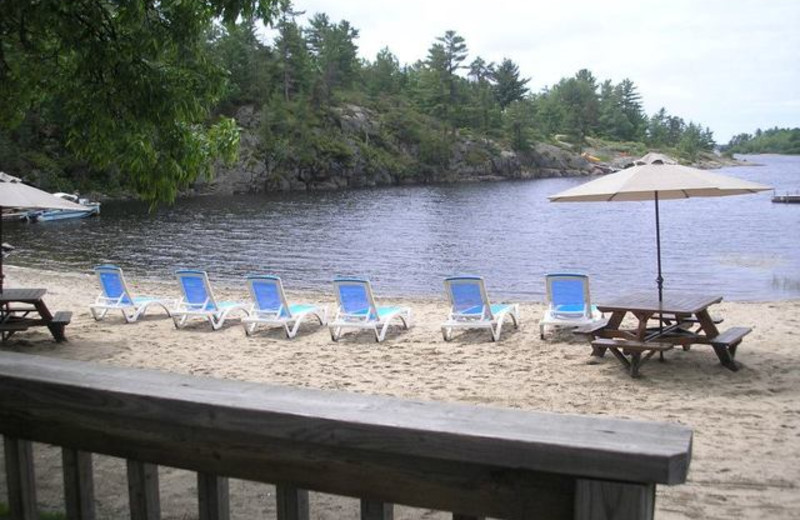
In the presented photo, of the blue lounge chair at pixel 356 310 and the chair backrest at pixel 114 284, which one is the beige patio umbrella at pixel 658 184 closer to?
the blue lounge chair at pixel 356 310

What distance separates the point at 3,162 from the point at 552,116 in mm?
101163

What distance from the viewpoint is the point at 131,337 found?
12258mm

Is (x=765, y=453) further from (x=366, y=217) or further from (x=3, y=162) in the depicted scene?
(x=3, y=162)

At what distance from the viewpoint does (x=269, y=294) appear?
1238 centimetres

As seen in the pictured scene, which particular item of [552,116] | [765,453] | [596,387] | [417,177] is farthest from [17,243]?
[552,116]

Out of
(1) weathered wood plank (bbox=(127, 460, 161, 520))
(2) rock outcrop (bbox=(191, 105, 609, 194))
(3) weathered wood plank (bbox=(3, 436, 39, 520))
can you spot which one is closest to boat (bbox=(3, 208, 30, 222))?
(2) rock outcrop (bbox=(191, 105, 609, 194))

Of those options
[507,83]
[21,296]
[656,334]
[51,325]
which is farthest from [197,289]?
[507,83]

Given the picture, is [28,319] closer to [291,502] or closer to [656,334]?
[656,334]

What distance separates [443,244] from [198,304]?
23093 mm

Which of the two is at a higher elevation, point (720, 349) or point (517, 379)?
point (720, 349)

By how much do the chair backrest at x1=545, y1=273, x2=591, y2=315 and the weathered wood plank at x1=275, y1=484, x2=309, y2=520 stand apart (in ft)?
32.5

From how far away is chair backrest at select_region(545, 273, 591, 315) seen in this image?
11.4 m

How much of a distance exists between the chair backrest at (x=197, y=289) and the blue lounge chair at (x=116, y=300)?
105 cm

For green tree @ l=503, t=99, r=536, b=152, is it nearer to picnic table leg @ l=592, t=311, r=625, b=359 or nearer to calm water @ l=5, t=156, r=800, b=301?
calm water @ l=5, t=156, r=800, b=301
